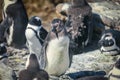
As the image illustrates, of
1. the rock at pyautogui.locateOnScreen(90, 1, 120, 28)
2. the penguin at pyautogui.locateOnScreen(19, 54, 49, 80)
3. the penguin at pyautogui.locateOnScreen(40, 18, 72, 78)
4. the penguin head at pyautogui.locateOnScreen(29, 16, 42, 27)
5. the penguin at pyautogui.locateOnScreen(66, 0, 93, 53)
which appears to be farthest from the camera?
the rock at pyautogui.locateOnScreen(90, 1, 120, 28)

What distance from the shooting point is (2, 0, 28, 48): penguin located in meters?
5.97

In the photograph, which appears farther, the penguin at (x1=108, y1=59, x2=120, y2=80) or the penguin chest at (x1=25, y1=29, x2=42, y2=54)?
the penguin chest at (x1=25, y1=29, x2=42, y2=54)

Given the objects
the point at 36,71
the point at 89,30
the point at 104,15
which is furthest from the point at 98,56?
the point at 36,71

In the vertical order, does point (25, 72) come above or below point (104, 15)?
above

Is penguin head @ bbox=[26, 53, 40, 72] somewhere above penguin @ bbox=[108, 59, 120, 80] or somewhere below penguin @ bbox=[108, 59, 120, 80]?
above

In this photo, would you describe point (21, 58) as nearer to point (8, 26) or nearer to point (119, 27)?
point (8, 26)

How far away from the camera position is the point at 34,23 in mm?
5387

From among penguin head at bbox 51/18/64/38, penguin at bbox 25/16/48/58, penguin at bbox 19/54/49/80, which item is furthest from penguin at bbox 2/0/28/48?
penguin at bbox 19/54/49/80

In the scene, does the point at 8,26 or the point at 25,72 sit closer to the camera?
the point at 25,72

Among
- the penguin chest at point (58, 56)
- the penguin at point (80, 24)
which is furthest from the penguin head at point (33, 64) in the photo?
the penguin at point (80, 24)

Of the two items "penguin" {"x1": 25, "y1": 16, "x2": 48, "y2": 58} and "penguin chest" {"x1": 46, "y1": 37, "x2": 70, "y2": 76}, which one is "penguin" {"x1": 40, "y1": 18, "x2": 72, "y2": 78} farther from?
"penguin" {"x1": 25, "y1": 16, "x2": 48, "y2": 58}

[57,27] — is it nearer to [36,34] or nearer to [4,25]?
[36,34]

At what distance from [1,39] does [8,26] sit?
0.47 ft

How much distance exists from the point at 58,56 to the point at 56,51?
5 centimetres
